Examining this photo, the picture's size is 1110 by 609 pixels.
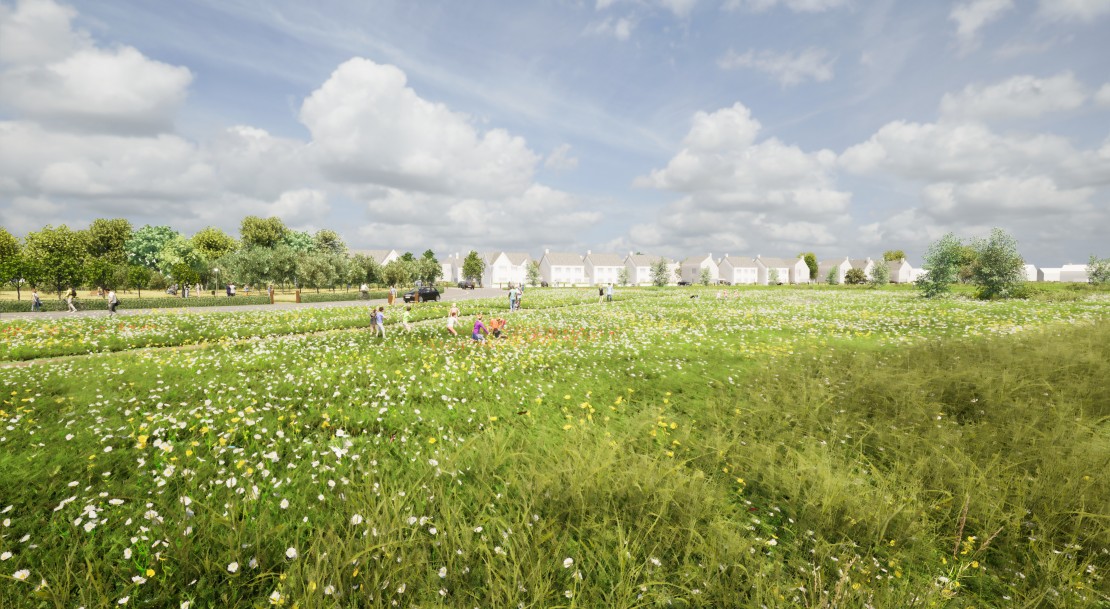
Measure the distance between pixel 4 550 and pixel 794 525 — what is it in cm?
905

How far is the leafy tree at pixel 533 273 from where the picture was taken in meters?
160

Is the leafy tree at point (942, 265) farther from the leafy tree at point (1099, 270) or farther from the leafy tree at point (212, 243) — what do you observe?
the leafy tree at point (212, 243)

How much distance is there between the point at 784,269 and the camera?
7530 inches

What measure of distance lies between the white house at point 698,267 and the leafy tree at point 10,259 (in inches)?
6912

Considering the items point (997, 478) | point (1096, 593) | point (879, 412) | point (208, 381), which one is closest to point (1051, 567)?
point (1096, 593)

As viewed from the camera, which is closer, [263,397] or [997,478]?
[997,478]

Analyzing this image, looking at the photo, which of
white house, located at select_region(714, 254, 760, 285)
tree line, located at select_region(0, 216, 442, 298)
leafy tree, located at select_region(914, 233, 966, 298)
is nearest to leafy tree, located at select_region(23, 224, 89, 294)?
tree line, located at select_region(0, 216, 442, 298)

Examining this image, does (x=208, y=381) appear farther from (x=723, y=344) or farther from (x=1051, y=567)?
(x=723, y=344)

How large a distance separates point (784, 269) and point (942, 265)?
522 ft

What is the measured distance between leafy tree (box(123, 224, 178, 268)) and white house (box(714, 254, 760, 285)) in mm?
174153

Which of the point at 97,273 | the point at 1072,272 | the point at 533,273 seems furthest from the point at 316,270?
the point at 1072,272

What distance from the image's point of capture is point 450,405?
9.83m

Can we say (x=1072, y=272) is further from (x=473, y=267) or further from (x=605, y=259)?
(x=473, y=267)

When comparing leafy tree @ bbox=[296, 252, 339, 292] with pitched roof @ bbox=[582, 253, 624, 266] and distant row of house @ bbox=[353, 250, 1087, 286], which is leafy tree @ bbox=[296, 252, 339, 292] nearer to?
distant row of house @ bbox=[353, 250, 1087, 286]
